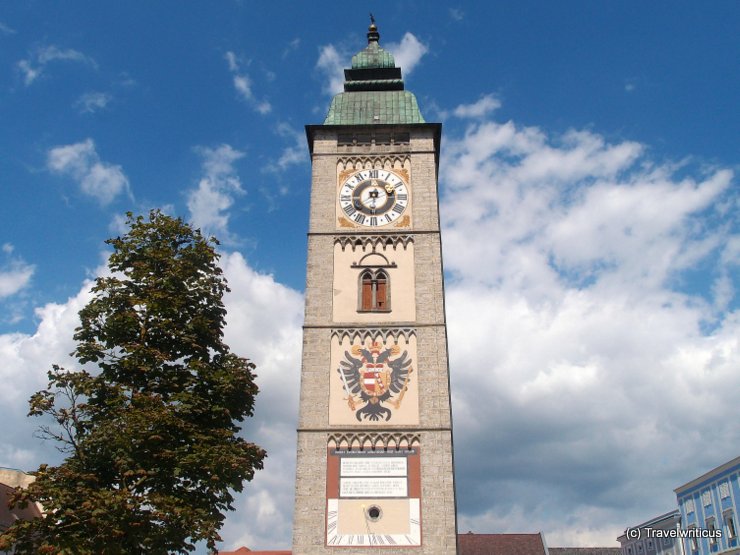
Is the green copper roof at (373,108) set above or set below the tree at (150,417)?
above

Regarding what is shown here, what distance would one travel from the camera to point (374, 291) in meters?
26.0

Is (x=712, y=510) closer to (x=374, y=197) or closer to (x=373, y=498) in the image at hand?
(x=373, y=498)

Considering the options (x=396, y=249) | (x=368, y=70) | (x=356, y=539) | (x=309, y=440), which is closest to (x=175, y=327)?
(x=309, y=440)

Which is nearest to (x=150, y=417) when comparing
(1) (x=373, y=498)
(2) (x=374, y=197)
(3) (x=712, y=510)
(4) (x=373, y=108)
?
(1) (x=373, y=498)

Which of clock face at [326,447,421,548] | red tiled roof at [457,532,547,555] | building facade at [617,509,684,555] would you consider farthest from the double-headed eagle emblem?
red tiled roof at [457,532,547,555]

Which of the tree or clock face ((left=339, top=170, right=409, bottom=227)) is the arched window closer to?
clock face ((left=339, top=170, right=409, bottom=227))

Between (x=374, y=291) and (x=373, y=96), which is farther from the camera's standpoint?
(x=373, y=96)

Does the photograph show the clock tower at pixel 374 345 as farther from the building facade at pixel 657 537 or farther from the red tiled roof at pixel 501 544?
the red tiled roof at pixel 501 544

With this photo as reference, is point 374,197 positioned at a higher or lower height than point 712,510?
higher

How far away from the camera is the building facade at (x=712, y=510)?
33938 mm

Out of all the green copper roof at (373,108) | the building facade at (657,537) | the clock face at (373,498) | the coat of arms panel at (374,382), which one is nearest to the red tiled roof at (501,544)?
the building facade at (657,537)

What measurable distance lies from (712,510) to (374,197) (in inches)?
920

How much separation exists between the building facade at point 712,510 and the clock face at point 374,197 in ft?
64.5

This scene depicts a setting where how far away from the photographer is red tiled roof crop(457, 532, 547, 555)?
49438 mm
